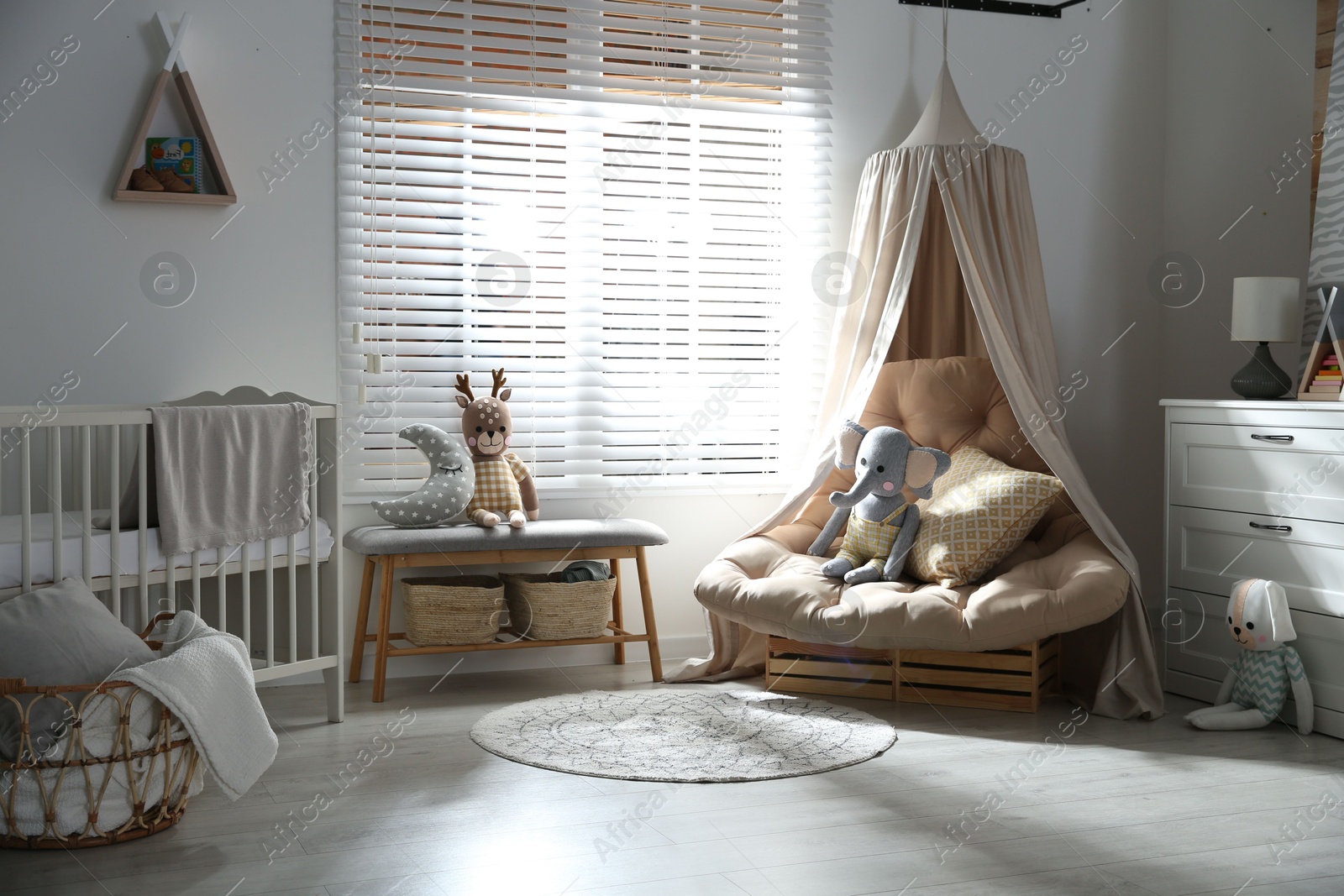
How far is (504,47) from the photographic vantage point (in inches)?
133

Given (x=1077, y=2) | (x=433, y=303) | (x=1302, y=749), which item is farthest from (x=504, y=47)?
(x=1302, y=749)

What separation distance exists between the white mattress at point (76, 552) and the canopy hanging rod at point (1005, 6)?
2.79 meters

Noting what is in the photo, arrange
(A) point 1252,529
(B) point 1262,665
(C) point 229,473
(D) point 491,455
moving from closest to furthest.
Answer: (C) point 229,473, (B) point 1262,665, (A) point 1252,529, (D) point 491,455

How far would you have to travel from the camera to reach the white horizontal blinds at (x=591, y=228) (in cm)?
332

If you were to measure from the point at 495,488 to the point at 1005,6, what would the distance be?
8.16 feet

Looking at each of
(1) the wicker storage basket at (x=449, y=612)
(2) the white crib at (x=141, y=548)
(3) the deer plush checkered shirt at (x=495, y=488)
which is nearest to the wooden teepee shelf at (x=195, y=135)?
(2) the white crib at (x=141, y=548)

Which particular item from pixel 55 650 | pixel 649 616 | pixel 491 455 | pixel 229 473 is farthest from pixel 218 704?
pixel 649 616

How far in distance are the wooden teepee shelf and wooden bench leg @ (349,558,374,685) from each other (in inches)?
45.2

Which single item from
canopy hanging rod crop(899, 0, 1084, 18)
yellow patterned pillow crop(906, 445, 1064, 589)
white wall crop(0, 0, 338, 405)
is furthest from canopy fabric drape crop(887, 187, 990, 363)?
white wall crop(0, 0, 338, 405)

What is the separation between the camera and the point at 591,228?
11.5 feet

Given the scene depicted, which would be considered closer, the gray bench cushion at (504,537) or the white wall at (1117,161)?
the gray bench cushion at (504,537)

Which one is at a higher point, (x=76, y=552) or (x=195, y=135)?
(x=195, y=135)

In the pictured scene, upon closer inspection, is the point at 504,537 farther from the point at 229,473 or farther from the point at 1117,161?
the point at 1117,161

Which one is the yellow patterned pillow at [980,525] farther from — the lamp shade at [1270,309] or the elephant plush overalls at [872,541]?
the lamp shade at [1270,309]
